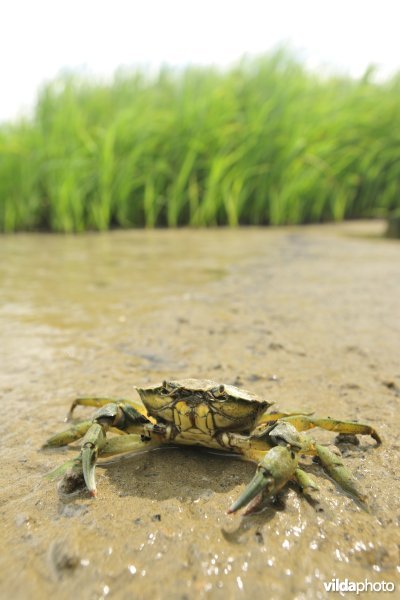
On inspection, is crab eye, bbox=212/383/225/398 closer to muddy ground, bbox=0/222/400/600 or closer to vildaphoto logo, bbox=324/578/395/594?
muddy ground, bbox=0/222/400/600

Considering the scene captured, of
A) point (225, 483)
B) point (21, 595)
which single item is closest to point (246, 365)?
point (225, 483)

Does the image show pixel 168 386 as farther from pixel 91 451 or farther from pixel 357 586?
pixel 357 586

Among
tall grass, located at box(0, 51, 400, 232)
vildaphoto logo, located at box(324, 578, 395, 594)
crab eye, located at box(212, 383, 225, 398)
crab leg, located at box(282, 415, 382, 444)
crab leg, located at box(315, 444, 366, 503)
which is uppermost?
tall grass, located at box(0, 51, 400, 232)

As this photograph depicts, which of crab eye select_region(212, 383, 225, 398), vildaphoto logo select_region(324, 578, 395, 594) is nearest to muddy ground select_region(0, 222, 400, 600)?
vildaphoto logo select_region(324, 578, 395, 594)

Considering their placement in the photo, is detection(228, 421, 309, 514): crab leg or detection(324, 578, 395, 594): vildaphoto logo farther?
detection(228, 421, 309, 514): crab leg

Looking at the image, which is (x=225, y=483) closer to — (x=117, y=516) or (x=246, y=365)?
(x=117, y=516)

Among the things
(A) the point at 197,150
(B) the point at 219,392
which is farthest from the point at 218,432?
(A) the point at 197,150
